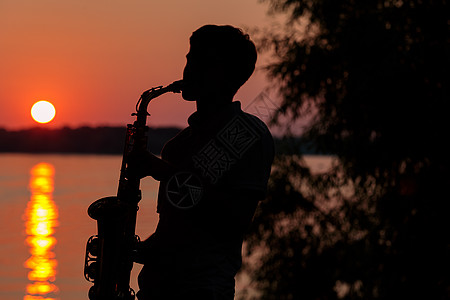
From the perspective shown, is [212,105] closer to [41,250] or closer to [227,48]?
[227,48]

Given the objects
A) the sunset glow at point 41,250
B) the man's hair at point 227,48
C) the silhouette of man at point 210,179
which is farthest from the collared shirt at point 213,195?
the sunset glow at point 41,250

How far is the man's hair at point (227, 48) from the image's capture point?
2.11 metres

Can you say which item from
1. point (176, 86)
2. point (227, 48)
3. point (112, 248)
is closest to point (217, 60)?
point (227, 48)

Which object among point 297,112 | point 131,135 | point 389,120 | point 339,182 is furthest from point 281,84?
point 131,135

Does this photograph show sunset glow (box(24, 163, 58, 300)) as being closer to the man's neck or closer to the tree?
the tree

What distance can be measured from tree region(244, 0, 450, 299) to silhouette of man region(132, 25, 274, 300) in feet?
21.6

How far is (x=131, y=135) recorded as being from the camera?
2656 millimetres

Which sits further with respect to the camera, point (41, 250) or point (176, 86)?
point (41, 250)

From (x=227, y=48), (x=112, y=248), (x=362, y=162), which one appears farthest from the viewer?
(x=362, y=162)

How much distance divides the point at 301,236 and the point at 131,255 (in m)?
9.66

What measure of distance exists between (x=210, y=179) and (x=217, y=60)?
0.36m

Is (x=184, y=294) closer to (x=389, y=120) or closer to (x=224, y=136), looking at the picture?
(x=224, y=136)

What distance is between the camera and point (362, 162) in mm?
9195

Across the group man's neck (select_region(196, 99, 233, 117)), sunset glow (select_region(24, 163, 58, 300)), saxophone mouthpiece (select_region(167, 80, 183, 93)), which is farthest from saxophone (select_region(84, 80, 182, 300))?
sunset glow (select_region(24, 163, 58, 300))
